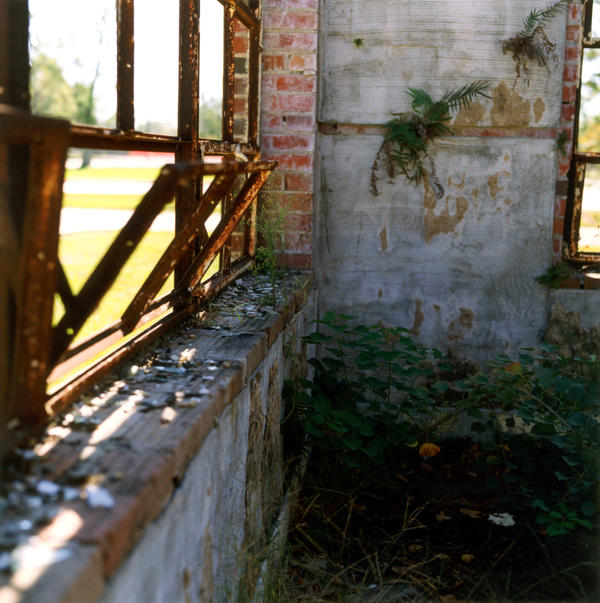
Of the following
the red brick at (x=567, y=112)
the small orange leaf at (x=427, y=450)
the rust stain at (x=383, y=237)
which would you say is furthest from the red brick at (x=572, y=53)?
the small orange leaf at (x=427, y=450)

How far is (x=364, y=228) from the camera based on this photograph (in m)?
3.81

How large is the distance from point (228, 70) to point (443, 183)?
136 centimetres

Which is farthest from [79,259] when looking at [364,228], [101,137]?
[101,137]

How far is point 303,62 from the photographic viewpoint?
11.8 feet

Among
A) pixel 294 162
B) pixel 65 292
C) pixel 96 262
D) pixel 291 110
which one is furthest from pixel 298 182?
pixel 65 292

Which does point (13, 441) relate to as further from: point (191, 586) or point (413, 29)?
point (413, 29)

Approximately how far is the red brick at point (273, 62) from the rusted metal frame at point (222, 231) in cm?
106

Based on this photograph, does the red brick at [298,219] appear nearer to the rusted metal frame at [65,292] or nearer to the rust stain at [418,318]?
the rust stain at [418,318]

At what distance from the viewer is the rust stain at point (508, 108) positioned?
3.66m

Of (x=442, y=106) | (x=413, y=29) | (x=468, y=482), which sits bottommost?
(x=468, y=482)

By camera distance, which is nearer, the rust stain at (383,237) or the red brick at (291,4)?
the red brick at (291,4)

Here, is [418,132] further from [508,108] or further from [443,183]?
[508,108]

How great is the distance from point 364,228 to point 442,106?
75cm

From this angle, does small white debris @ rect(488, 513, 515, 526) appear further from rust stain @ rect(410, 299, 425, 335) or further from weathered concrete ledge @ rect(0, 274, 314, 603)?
weathered concrete ledge @ rect(0, 274, 314, 603)
